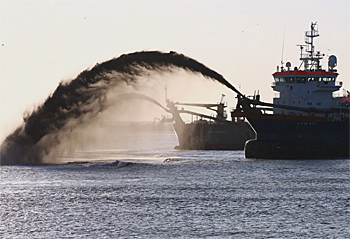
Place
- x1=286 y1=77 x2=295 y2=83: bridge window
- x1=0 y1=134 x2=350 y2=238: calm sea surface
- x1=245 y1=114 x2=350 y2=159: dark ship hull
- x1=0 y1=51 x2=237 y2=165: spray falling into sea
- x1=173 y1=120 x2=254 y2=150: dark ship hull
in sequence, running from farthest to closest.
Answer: x1=173 y1=120 x2=254 y2=150: dark ship hull → x1=286 y1=77 x2=295 y2=83: bridge window → x1=245 y1=114 x2=350 y2=159: dark ship hull → x1=0 y1=51 x2=237 y2=165: spray falling into sea → x1=0 y1=134 x2=350 y2=238: calm sea surface

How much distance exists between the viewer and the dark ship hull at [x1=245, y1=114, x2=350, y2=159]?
293ft

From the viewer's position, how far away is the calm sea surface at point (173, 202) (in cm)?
4088

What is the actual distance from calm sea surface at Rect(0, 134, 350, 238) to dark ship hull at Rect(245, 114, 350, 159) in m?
12.8

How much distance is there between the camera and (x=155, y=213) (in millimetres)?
45844

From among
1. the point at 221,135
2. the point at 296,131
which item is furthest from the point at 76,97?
the point at 221,135

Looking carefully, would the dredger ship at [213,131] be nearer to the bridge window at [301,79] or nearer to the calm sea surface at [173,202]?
the bridge window at [301,79]

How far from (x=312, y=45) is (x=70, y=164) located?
40.5 meters

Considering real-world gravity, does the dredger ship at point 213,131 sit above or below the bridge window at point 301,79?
below

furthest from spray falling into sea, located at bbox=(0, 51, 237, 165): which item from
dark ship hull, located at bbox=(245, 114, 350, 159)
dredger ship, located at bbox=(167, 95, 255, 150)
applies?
dredger ship, located at bbox=(167, 95, 255, 150)

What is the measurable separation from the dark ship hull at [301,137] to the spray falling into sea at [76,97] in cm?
1479

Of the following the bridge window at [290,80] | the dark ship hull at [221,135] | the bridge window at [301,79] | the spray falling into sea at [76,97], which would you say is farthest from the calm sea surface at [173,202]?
the dark ship hull at [221,135]

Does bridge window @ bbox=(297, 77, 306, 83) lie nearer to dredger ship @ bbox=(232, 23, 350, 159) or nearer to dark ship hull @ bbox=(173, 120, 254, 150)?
dredger ship @ bbox=(232, 23, 350, 159)

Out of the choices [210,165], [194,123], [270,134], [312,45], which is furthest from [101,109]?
[194,123]

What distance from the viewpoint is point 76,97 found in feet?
249
